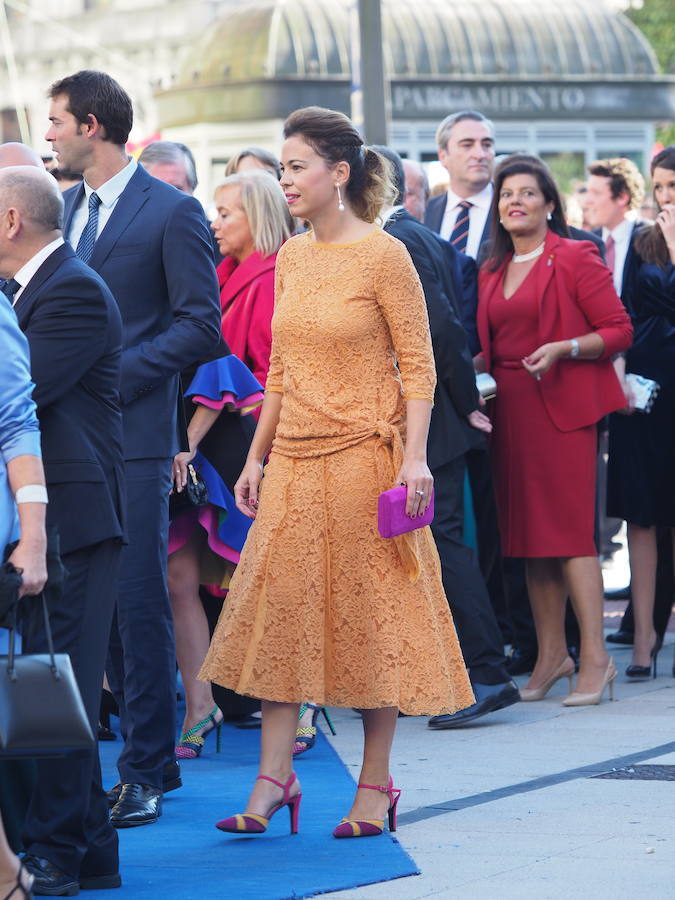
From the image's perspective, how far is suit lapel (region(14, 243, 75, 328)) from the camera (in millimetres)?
4762

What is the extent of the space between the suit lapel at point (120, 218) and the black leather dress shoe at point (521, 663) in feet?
12.1

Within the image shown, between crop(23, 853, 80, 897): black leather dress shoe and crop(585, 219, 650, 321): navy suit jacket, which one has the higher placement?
crop(585, 219, 650, 321): navy suit jacket

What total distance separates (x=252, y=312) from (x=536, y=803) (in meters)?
2.55

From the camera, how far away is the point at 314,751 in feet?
23.1

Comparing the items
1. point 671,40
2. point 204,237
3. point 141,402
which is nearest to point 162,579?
point 141,402

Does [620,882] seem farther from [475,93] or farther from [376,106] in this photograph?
[475,93]

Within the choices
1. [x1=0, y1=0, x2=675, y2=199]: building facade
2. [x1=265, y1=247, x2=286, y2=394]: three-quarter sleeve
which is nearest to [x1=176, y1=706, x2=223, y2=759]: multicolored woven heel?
[x1=265, y1=247, x2=286, y2=394]: three-quarter sleeve

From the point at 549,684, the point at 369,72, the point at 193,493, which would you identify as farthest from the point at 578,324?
the point at 369,72

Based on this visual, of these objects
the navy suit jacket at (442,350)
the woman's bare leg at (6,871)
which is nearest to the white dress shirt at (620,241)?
the navy suit jacket at (442,350)

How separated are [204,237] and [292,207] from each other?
0.47 m

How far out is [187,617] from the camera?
282 inches

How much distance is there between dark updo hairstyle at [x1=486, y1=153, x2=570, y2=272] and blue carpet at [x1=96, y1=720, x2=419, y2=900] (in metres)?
2.66

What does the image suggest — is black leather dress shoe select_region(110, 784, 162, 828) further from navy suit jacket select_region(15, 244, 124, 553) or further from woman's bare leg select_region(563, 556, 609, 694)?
woman's bare leg select_region(563, 556, 609, 694)

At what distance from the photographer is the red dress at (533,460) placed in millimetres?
7926
